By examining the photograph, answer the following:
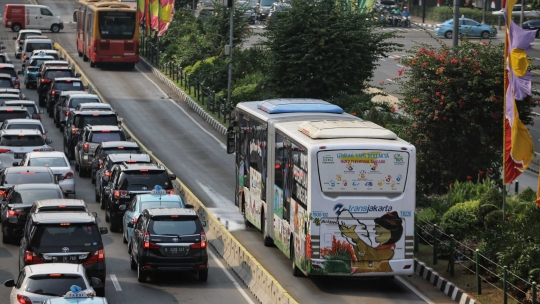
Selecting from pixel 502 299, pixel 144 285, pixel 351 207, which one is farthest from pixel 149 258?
pixel 502 299

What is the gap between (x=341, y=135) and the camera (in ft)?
75.3

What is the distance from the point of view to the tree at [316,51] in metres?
41.4

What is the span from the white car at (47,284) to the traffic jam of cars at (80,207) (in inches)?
0.6

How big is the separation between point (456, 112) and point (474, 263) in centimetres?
794

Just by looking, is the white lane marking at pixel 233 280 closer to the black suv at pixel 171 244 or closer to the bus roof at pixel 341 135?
the black suv at pixel 171 244

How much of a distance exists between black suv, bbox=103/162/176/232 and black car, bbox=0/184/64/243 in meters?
1.68

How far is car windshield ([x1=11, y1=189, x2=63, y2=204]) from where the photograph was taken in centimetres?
2783

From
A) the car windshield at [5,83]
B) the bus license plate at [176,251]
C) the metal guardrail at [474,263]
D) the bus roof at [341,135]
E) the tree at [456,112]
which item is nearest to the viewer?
the metal guardrail at [474,263]

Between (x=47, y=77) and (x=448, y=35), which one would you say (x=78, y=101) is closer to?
(x=47, y=77)

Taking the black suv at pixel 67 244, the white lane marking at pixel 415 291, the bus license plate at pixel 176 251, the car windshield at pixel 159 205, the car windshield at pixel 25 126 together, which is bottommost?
the white lane marking at pixel 415 291

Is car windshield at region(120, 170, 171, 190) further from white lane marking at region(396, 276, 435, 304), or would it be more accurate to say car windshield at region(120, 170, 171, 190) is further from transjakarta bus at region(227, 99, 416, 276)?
white lane marking at region(396, 276, 435, 304)

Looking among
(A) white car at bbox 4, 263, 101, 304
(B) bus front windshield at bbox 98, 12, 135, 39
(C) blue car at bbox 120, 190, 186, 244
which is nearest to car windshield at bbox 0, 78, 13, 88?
(B) bus front windshield at bbox 98, 12, 135, 39

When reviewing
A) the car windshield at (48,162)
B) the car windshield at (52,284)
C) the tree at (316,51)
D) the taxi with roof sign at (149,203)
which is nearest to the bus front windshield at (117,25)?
the tree at (316,51)

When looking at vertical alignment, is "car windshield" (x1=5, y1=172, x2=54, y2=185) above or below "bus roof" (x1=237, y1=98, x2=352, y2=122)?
below
